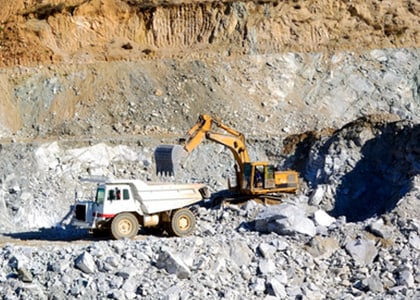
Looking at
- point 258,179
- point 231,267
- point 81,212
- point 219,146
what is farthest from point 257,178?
point 231,267

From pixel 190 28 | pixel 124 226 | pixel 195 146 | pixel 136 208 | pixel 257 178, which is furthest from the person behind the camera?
pixel 190 28

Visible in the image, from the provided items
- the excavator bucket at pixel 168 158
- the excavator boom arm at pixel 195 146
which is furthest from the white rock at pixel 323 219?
the excavator bucket at pixel 168 158

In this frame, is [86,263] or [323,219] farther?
[323,219]

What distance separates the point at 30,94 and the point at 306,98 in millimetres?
10509

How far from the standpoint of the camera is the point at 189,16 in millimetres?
35594

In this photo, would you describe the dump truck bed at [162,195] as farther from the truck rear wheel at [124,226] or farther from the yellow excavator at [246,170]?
the yellow excavator at [246,170]

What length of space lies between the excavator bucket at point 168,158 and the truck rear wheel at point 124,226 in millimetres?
1450

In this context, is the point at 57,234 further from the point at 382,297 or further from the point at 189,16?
the point at 189,16

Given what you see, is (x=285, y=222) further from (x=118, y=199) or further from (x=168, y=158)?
(x=118, y=199)

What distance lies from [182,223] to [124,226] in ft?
4.51

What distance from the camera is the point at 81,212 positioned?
1811 cm

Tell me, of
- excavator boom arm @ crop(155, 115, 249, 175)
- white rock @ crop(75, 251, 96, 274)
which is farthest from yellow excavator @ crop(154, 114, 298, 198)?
white rock @ crop(75, 251, 96, 274)

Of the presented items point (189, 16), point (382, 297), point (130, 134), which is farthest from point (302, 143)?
point (189, 16)

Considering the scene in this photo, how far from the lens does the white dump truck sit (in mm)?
17688
